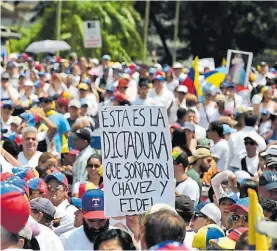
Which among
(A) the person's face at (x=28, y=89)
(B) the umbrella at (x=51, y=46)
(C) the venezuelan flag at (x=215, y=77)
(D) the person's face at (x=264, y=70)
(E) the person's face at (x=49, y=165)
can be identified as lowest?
(B) the umbrella at (x=51, y=46)

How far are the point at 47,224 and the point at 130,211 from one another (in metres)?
0.94

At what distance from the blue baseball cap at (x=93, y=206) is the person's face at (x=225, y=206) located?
1.28 meters

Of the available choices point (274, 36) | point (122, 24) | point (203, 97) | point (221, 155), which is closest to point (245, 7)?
point (274, 36)

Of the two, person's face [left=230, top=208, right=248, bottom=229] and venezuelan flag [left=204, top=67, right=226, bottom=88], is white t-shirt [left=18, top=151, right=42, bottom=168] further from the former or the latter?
venezuelan flag [left=204, top=67, right=226, bottom=88]

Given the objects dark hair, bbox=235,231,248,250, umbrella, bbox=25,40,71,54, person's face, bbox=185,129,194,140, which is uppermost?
dark hair, bbox=235,231,248,250

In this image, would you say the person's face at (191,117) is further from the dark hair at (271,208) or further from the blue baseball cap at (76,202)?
the dark hair at (271,208)

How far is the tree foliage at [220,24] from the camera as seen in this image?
1689 inches

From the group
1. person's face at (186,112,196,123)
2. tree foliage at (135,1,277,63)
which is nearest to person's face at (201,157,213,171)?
person's face at (186,112,196,123)

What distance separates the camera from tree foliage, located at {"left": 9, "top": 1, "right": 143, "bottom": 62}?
122ft

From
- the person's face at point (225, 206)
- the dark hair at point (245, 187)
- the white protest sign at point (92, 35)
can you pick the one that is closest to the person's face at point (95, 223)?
the person's face at point (225, 206)

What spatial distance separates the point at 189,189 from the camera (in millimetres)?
9641

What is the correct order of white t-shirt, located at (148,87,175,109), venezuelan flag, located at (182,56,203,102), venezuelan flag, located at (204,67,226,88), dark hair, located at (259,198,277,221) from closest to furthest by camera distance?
dark hair, located at (259,198,277,221)
white t-shirt, located at (148,87,175,109)
venezuelan flag, located at (182,56,203,102)
venezuelan flag, located at (204,67,226,88)

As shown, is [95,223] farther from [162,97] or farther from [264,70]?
[264,70]

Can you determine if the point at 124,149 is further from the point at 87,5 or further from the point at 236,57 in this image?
the point at 87,5
